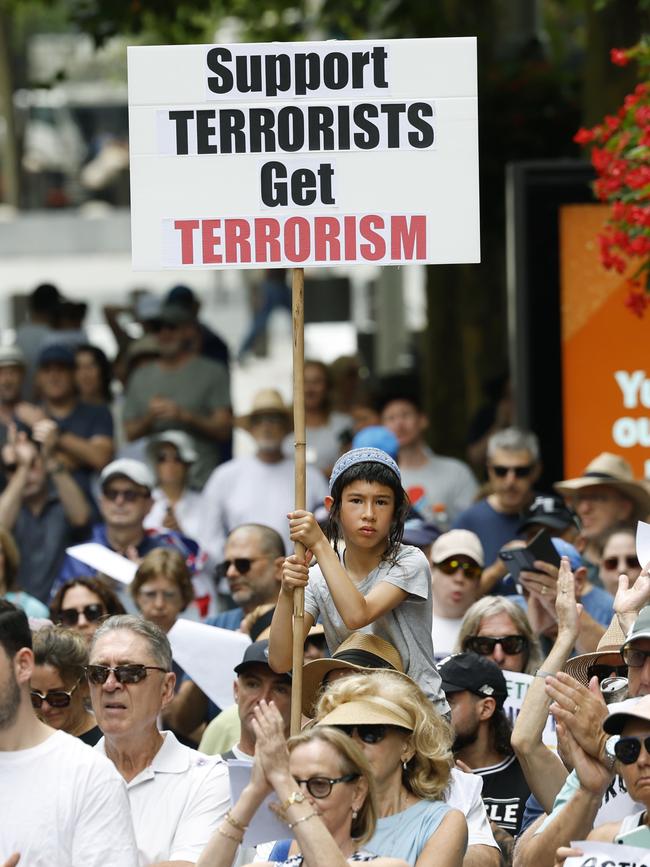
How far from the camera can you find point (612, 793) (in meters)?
6.03

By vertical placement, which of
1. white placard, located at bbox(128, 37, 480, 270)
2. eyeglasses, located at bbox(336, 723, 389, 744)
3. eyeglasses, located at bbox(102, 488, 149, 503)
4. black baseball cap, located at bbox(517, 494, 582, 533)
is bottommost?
eyeglasses, located at bbox(336, 723, 389, 744)

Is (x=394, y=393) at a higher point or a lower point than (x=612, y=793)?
higher

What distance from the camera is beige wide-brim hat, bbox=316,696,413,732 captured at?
5.86 metres

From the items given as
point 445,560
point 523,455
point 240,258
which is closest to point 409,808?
point 240,258

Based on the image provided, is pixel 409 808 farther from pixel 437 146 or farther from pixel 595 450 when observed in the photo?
pixel 595 450

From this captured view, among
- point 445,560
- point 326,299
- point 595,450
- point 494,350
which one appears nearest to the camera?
point 445,560

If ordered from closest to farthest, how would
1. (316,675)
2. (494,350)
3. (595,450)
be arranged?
(316,675), (595,450), (494,350)

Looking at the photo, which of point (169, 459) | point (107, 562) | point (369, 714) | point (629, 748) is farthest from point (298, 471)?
point (169, 459)

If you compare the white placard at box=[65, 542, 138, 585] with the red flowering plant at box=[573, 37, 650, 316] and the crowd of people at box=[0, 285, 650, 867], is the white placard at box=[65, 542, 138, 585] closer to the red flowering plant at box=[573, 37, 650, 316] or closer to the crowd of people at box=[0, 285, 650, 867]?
the crowd of people at box=[0, 285, 650, 867]

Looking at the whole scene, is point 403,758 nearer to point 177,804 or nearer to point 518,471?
point 177,804

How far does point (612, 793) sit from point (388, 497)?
1287mm

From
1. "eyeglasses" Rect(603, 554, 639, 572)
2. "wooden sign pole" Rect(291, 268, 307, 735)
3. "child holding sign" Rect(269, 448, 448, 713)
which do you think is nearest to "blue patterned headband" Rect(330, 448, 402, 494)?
"child holding sign" Rect(269, 448, 448, 713)

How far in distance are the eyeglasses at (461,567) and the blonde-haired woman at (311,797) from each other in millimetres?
3648

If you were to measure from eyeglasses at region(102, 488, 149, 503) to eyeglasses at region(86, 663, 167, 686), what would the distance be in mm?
4454
